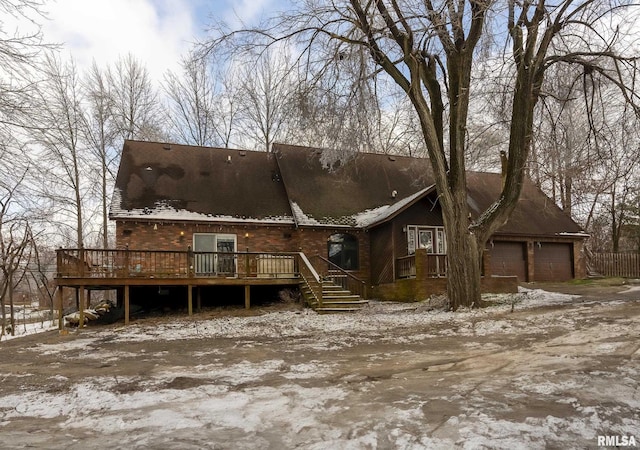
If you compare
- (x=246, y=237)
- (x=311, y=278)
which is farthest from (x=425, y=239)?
(x=246, y=237)

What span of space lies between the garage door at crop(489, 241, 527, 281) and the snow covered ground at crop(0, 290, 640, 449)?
1087 centimetres

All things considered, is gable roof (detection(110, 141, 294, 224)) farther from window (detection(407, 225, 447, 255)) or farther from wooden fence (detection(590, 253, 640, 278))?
wooden fence (detection(590, 253, 640, 278))

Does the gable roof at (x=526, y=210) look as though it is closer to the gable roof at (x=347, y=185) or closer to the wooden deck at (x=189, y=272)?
the gable roof at (x=347, y=185)

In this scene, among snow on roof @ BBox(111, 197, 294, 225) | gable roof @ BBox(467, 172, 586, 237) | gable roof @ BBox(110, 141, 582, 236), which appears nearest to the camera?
snow on roof @ BBox(111, 197, 294, 225)

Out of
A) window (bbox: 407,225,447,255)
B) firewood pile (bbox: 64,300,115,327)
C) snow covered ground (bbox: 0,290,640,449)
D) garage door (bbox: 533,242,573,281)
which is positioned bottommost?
firewood pile (bbox: 64,300,115,327)

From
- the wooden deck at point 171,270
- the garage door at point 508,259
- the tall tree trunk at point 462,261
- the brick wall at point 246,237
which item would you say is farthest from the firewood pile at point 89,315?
the garage door at point 508,259

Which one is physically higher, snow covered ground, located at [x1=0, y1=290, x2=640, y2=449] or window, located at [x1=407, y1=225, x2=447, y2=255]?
window, located at [x1=407, y1=225, x2=447, y2=255]

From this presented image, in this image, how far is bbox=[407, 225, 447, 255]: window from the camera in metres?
18.2

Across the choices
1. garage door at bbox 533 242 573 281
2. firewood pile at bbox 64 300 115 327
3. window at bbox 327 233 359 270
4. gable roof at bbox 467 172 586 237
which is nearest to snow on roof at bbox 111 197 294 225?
window at bbox 327 233 359 270

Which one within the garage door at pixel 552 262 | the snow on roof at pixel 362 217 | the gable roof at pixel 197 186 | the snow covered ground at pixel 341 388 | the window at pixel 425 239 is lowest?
the snow covered ground at pixel 341 388

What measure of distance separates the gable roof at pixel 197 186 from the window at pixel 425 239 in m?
4.66

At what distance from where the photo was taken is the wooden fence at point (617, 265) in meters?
24.3

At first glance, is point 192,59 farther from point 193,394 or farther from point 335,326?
point 193,394

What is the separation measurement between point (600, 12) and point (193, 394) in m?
11.8
